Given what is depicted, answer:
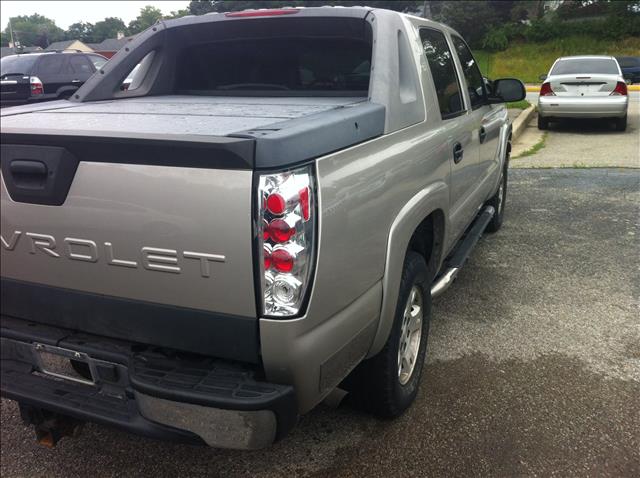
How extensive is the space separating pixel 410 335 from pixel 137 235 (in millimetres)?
1536

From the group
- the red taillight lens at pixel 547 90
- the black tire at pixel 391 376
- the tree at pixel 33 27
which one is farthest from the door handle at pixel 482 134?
the tree at pixel 33 27

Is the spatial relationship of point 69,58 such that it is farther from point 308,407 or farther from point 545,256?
point 308,407

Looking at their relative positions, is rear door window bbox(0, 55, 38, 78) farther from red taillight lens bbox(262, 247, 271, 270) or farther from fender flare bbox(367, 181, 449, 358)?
red taillight lens bbox(262, 247, 271, 270)

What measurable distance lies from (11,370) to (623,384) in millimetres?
2996

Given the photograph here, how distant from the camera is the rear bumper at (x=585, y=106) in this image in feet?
38.4

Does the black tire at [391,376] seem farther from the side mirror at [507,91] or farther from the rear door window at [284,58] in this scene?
the side mirror at [507,91]

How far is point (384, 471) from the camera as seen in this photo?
8.43ft

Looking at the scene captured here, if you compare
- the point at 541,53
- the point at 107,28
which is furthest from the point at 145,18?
the point at 541,53

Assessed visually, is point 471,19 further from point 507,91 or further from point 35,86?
point 507,91

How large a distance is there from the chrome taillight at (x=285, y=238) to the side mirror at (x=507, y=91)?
333cm

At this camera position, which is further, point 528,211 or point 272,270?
point 528,211

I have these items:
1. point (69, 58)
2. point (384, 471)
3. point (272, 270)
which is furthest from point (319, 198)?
point (69, 58)

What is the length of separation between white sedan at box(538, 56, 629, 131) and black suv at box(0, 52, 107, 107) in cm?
929

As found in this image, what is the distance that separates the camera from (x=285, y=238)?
1.87m
